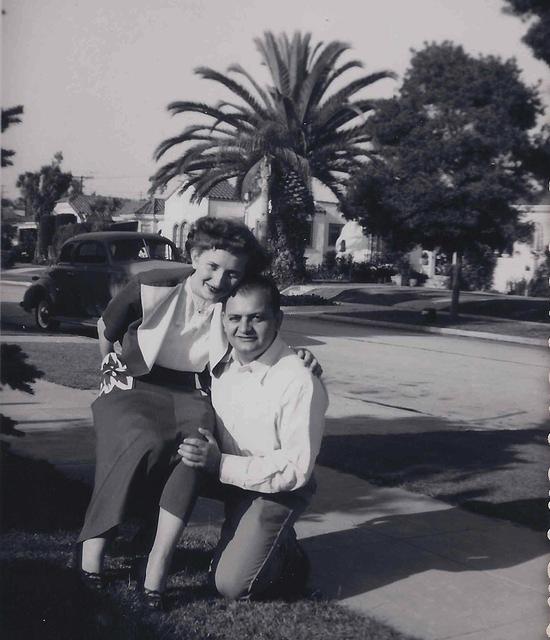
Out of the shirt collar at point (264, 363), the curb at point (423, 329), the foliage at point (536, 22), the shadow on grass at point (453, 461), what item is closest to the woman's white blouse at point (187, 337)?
the shirt collar at point (264, 363)

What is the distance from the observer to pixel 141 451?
11.5ft

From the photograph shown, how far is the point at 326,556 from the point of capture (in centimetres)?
432

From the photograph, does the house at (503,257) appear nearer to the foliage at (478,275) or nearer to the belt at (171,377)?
the foliage at (478,275)

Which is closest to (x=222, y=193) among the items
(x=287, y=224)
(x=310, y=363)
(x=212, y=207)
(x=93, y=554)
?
(x=212, y=207)

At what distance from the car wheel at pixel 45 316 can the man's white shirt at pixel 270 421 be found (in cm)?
1303

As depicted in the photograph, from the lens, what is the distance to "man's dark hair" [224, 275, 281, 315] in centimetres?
362

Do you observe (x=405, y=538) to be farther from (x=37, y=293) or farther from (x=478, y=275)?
(x=478, y=275)

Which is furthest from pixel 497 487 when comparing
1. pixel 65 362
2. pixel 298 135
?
pixel 298 135

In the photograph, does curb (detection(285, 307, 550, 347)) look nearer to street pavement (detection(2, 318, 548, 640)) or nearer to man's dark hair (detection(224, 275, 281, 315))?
street pavement (detection(2, 318, 548, 640))

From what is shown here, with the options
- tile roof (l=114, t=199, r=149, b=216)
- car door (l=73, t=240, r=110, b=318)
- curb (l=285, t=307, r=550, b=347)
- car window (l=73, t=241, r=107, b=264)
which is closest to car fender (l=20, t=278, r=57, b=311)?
car door (l=73, t=240, r=110, b=318)

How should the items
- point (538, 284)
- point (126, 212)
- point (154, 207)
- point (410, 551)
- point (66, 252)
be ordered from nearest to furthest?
point (410, 551) → point (154, 207) → point (66, 252) → point (126, 212) → point (538, 284)

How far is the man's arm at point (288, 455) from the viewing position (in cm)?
348

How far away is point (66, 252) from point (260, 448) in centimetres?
1303

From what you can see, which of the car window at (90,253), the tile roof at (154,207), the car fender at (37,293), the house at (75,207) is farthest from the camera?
the house at (75,207)
